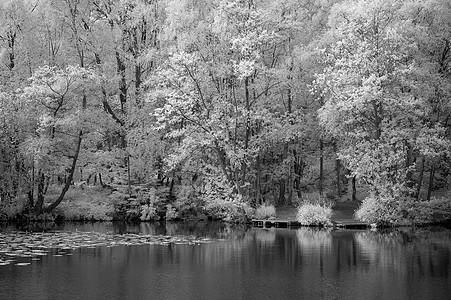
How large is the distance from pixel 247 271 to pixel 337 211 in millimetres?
19998

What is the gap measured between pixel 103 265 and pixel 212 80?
20359 millimetres

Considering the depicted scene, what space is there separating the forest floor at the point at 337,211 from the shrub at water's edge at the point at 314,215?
204cm

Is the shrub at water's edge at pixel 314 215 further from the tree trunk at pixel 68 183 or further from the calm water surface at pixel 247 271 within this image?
the tree trunk at pixel 68 183

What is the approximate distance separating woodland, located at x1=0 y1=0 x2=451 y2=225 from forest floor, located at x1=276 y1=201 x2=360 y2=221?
35.2 inches

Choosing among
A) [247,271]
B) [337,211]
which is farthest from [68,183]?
[247,271]

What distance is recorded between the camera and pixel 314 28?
3841cm

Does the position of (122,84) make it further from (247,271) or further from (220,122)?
(247,271)

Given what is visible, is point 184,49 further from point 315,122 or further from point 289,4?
point 315,122

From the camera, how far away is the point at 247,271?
16016 millimetres

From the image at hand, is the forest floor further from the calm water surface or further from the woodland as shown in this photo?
the calm water surface

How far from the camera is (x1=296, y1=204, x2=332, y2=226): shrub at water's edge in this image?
31.0 metres

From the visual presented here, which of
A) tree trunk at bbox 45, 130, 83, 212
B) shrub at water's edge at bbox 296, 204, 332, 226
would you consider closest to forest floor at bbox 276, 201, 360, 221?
shrub at water's edge at bbox 296, 204, 332, 226

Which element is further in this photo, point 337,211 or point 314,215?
point 337,211

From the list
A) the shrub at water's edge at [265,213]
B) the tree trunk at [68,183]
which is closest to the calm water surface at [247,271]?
the shrub at water's edge at [265,213]
